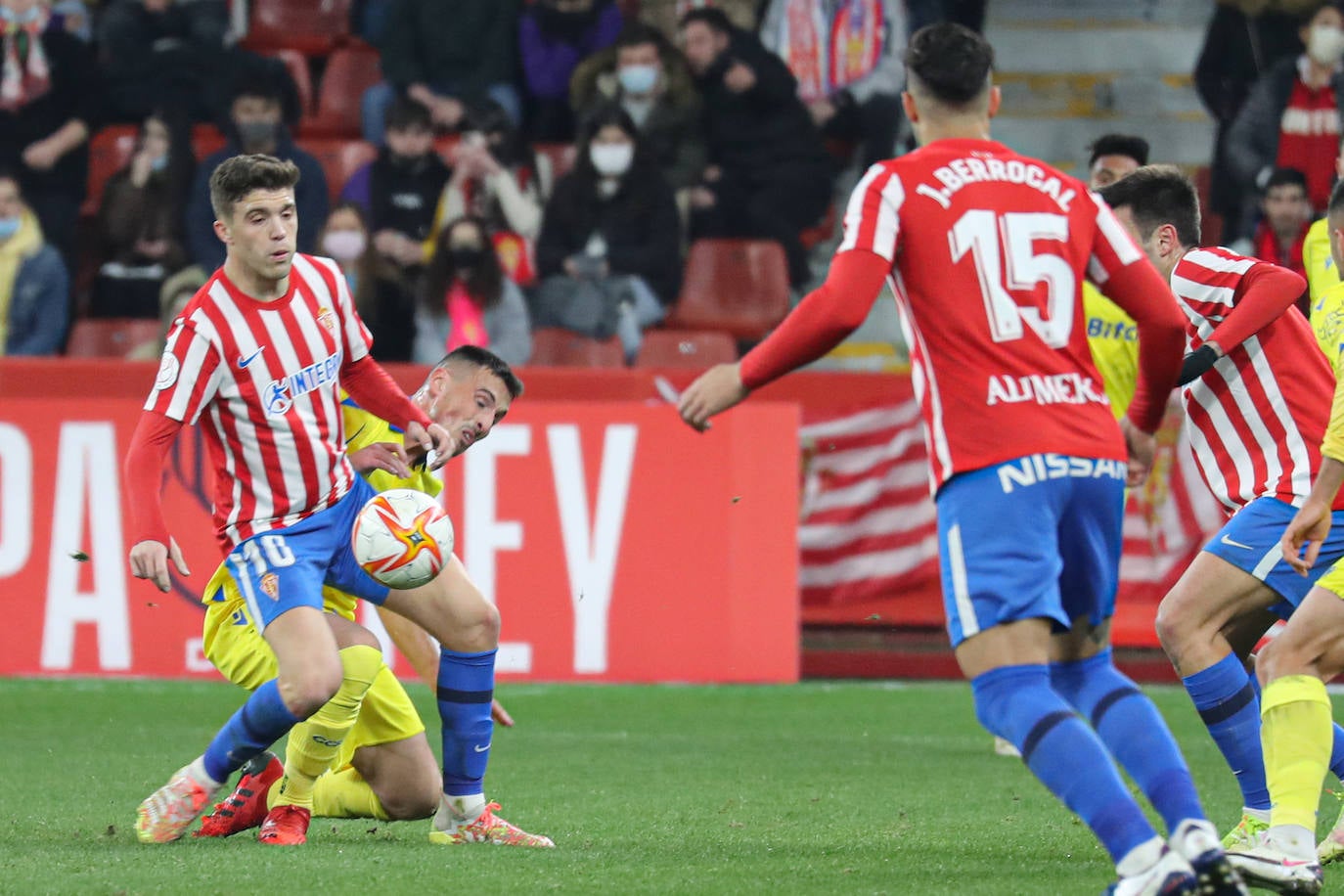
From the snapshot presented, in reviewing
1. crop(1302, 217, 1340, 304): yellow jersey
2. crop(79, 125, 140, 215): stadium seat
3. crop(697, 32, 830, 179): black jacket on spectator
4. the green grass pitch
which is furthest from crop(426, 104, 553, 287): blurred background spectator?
crop(1302, 217, 1340, 304): yellow jersey

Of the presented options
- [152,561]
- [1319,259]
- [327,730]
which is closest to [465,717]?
[327,730]

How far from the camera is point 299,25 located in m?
14.5

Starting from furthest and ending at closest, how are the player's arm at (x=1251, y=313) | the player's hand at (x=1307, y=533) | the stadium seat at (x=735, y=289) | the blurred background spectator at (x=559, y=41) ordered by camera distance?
the blurred background spectator at (x=559, y=41) → the stadium seat at (x=735, y=289) → the player's arm at (x=1251, y=313) → the player's hand at (x=1307, y=533)

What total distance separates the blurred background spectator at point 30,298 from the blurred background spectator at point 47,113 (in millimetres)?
541

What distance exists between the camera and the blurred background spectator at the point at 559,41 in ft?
43.4

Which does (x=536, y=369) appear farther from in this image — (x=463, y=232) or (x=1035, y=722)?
(x=1035, y=722)

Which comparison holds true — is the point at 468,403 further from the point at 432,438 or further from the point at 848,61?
the point at 848,61

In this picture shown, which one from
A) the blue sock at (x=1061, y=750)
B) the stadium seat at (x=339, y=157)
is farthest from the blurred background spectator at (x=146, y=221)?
the blue sock at (x=1061, y=750)

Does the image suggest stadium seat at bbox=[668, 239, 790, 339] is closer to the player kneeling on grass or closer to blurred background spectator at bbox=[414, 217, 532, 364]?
blurred background spectator at bbox=[414, 217, 532, 364]

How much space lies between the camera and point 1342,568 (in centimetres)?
481

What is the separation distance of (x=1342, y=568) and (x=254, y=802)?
3.06 meters

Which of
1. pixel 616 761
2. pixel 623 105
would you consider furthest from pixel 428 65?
pixel 616 761

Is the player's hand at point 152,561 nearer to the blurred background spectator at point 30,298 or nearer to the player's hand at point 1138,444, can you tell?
the player's hand at point 1138,444

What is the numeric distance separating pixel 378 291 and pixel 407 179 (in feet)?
2.95
